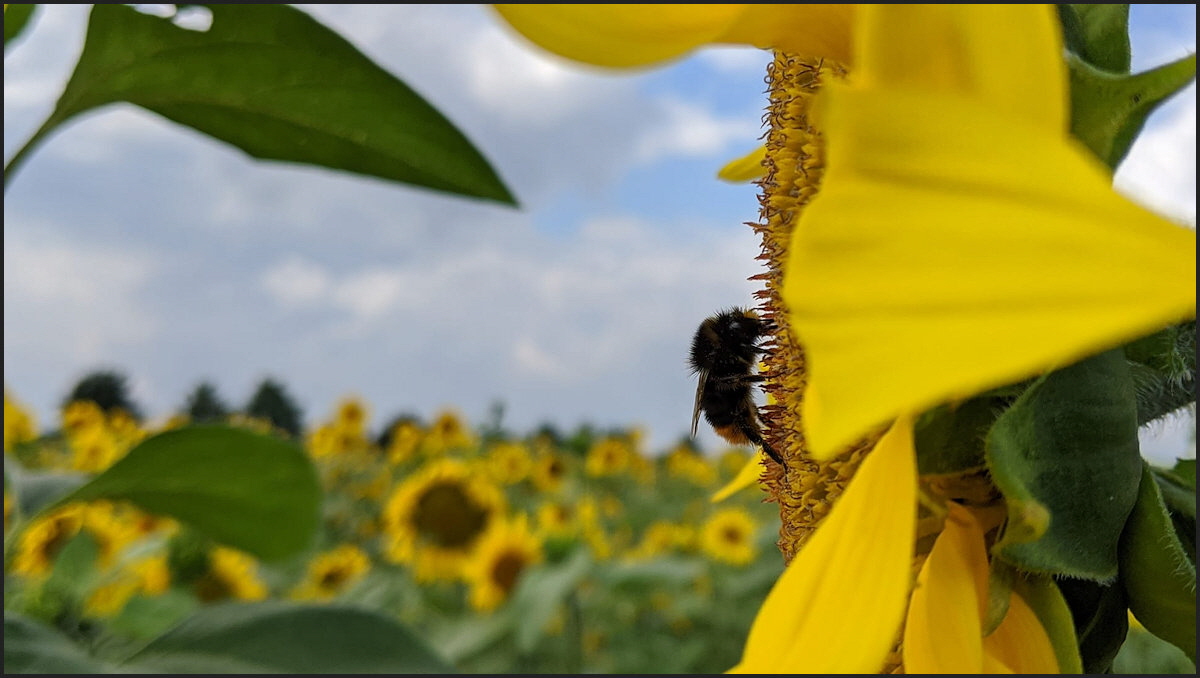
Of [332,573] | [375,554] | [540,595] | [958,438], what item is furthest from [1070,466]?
[375,554]

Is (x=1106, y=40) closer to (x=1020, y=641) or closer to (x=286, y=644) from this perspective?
(x=1020, y=641)

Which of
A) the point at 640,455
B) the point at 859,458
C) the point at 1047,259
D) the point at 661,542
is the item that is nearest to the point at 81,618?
the point at 859,458

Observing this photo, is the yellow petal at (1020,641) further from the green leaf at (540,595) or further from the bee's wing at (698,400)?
the green leaf at (540,595)

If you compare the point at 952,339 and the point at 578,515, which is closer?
the point at 952,339

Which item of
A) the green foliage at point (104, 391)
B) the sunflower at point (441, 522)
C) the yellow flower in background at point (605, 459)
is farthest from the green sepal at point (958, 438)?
the green foliage at point (104, 391)

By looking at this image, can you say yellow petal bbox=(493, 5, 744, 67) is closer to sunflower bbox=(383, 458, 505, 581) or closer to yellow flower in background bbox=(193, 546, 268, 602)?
yellow flower in background bbox=(193, 546, 268, 602)

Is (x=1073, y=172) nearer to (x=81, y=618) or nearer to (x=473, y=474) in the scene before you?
(x=81, y=618)
